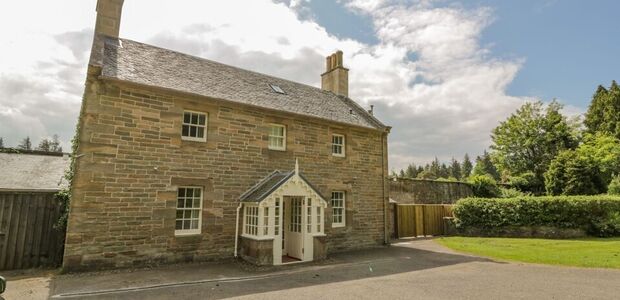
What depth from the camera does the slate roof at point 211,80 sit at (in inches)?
460

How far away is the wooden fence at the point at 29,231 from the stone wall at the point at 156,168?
199 cm

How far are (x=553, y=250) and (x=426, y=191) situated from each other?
53.5 feet

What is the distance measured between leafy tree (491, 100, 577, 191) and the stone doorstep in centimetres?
3894

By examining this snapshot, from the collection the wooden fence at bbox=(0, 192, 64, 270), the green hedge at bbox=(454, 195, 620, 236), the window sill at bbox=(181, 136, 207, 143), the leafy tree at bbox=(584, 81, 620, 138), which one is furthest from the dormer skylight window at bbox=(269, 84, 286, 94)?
the leafy tree at bbox=(584, 81, 620, 138)

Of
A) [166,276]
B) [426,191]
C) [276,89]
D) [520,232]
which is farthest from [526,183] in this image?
[166,276]

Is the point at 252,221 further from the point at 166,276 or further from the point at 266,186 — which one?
the point at 166,276

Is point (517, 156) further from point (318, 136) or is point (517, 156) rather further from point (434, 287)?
point (434, 287)

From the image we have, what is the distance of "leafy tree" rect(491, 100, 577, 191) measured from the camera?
4091 cm

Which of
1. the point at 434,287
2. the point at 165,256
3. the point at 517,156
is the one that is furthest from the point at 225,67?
the point at 517,156

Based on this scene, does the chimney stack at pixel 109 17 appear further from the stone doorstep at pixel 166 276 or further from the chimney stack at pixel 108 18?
the stone doorstep at pixel 166 276

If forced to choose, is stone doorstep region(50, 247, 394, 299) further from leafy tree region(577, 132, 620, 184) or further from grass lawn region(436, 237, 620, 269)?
leafy tree region(577, 132, 620, 184)

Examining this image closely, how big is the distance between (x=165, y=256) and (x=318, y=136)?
7600 mm

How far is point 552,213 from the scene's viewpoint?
60.0 ft

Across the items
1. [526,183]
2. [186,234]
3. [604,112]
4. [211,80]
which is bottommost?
[186,234]
